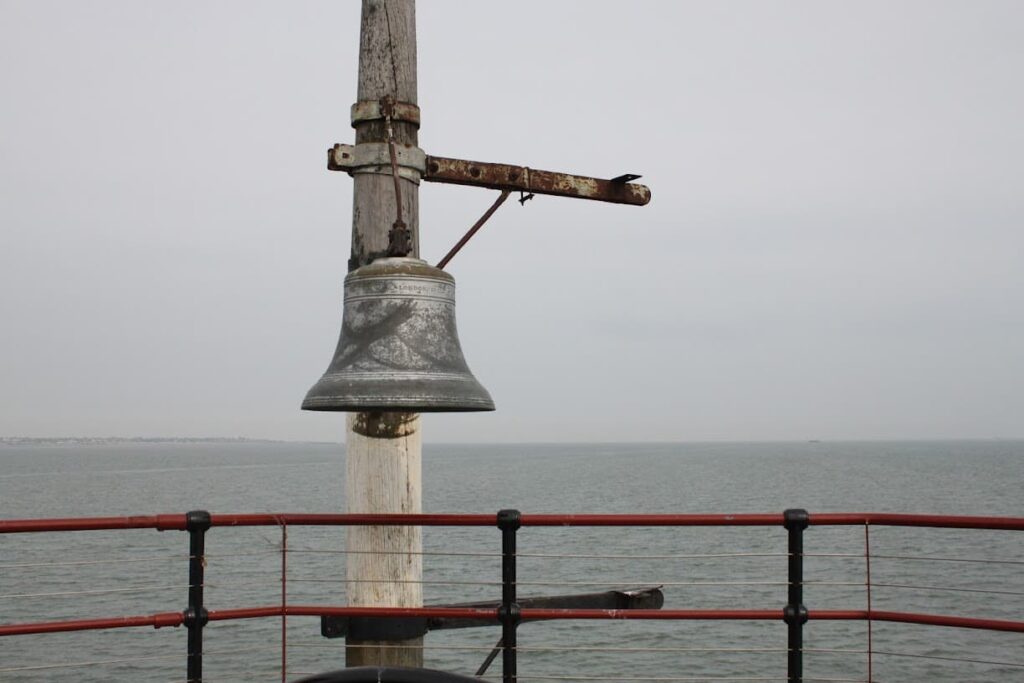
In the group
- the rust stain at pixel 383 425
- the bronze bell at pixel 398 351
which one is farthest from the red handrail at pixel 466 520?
A: the bronze bell at pixel 398 351

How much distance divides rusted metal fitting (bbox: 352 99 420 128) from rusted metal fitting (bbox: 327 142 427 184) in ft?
0.39

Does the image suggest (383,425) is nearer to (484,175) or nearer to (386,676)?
(484,175)

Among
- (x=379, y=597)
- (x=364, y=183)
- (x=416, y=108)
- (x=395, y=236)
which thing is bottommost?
(x=379, y=597)

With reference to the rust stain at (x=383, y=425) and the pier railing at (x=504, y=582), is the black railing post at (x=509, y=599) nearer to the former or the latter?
the pier railing at (x=504, y=582)

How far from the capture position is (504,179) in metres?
4.92

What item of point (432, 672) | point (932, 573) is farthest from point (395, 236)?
point (932, 573)

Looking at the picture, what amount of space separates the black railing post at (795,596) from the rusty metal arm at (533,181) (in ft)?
6.24

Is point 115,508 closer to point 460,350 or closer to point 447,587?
point 447,587

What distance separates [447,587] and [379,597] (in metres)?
21.8

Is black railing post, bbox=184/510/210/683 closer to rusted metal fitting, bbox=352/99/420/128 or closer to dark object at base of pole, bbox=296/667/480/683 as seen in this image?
rusted metal fitting, bbox=352/99/420/128

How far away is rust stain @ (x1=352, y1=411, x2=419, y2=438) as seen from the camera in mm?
4367

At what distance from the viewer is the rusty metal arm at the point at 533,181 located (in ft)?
15.6

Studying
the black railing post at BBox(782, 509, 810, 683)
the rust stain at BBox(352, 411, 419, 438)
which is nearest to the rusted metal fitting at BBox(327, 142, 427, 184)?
the rust stain at BBox(352, 411, 419, 438)

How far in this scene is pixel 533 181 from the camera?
5.00 meters
